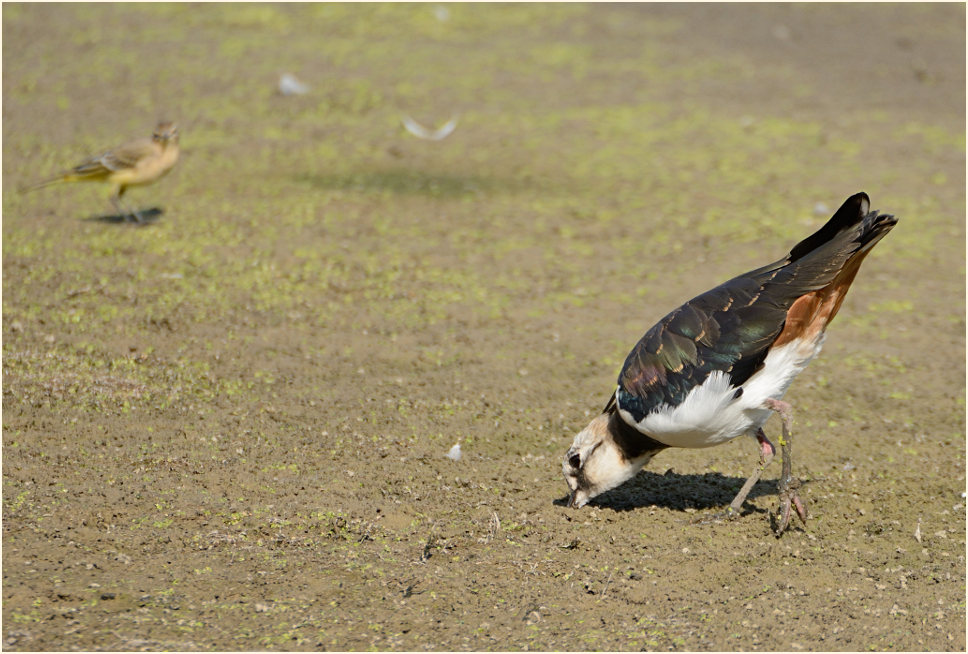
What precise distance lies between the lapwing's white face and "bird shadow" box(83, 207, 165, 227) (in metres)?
5.29

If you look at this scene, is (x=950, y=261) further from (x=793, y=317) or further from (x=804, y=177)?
(x=793, y=317)

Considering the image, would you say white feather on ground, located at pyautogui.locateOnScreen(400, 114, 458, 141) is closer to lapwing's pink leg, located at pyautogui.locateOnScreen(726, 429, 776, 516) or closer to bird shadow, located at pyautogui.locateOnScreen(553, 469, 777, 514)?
bird shadow, located at pyautogui.locateOnScreen(553, 469, 777, 514)

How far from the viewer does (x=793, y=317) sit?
16.5 ft

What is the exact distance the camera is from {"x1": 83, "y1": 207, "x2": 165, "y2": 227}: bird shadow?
8984 millimetres

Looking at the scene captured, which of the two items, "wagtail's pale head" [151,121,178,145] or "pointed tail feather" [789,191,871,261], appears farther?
"wagtail's pale head" [151,121,178,145]

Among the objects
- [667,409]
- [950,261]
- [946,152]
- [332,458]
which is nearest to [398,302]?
[332,458]

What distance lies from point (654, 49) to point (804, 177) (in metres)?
5.33

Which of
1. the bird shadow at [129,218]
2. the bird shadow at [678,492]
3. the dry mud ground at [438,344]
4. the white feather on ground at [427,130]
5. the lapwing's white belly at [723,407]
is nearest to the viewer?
the dry mud ground at [438,344]

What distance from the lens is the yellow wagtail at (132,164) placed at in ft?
28.7

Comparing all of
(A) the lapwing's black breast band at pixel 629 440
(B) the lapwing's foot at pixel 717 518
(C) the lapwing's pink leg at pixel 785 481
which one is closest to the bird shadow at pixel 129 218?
(A) the lapwing's black breast band at pixel 629 440

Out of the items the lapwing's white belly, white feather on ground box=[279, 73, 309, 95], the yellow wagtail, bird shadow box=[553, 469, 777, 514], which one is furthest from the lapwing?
white feather on ground box=[279, 73, 309, 95]

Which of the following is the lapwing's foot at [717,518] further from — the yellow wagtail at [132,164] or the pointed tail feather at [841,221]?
the yellow wagtail at [132,164]

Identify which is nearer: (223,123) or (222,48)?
(223,123)

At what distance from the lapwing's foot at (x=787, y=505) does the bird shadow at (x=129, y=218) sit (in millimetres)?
6151
